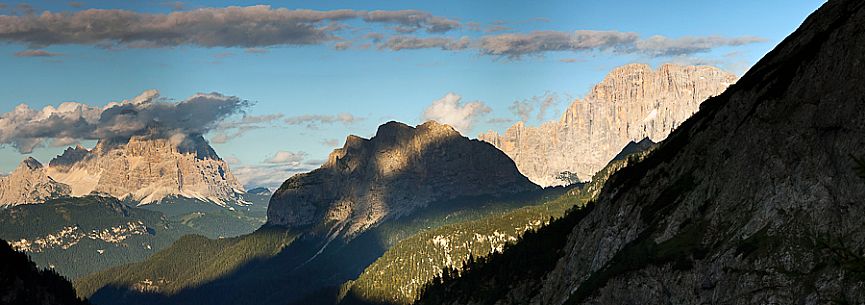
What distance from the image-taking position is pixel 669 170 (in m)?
150

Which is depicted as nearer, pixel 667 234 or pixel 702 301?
pixel 702 301

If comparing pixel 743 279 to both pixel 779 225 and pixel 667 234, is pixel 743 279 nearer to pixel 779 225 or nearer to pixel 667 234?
pixel 779 225

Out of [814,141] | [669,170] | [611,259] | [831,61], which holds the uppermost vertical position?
[831,61]

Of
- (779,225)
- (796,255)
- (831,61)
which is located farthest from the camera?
(831,61)

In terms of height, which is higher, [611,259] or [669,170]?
[669,170]

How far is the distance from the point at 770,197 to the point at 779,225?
612cm

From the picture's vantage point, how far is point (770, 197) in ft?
347

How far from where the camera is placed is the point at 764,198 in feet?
351

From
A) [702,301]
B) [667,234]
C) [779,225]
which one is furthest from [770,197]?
[667,234]

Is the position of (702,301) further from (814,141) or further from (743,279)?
(814,141)

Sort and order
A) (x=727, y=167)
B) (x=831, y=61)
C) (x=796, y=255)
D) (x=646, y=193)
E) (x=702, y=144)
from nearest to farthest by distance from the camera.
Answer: (x=796, y=255), (x=831, y=61), (x=727, y=167), (x=702, y=144), (x=646, y=193)

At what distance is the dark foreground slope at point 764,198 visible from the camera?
92.8 m

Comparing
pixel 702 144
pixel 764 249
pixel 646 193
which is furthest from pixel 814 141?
pixel 646 193

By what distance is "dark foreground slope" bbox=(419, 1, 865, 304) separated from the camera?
92.8 m
